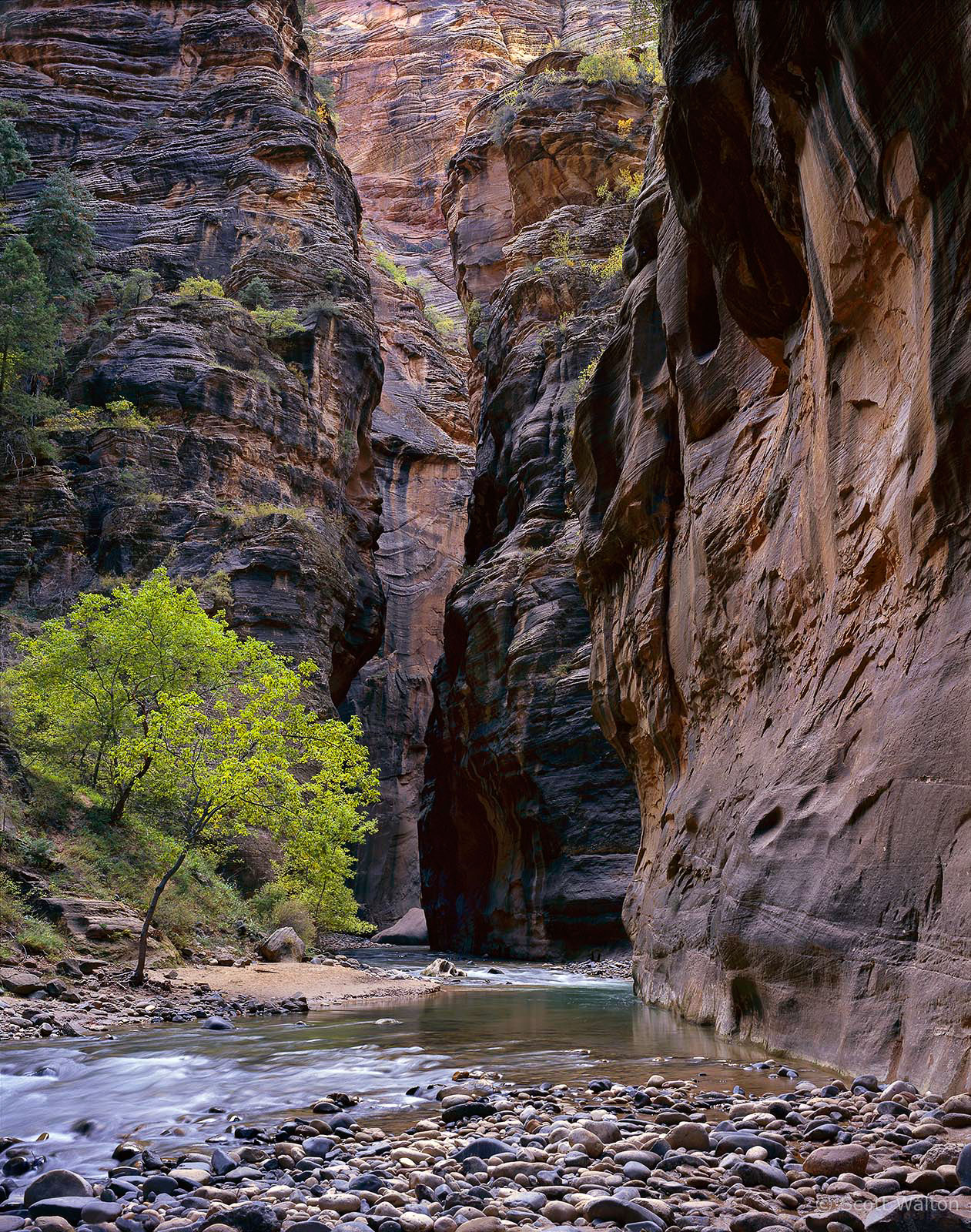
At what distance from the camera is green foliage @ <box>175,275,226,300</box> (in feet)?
136

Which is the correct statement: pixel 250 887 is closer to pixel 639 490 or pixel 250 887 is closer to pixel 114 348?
pixel 639 490

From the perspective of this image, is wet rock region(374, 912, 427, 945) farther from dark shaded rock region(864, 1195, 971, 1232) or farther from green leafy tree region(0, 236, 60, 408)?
dark shaded rock region(864, 1195, 971, 1232)

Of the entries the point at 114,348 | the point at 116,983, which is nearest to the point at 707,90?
the point at 116,983

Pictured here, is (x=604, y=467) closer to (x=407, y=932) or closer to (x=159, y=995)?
(x=159, y=995)

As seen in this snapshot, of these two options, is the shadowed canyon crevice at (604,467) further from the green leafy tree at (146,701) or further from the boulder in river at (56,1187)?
the green leafy tree at (146,701)

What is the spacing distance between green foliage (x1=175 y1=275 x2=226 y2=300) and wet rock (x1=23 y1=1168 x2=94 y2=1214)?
41.3 m

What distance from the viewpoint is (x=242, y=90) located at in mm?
49469

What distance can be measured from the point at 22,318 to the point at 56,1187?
123 feet

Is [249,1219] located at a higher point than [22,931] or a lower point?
higher

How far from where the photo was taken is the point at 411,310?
70.8 meters

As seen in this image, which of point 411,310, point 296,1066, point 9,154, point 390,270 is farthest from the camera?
point 390,270

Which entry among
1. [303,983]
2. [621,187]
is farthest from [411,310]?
[303,983]

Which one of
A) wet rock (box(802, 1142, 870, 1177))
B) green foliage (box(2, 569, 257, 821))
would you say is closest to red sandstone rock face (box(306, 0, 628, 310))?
green foliage (box(2, 569, 257, 821))

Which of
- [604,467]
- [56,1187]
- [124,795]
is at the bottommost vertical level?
[56,1187]
